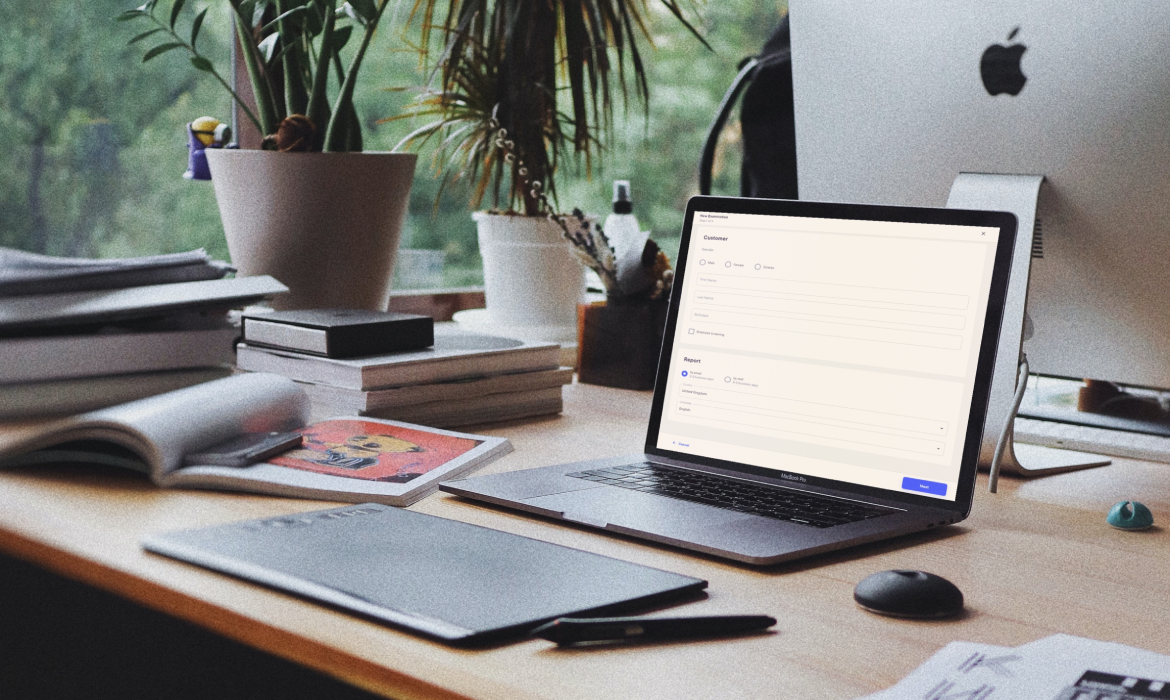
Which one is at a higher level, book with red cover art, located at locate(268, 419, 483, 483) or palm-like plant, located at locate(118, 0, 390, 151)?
palm-like plant, located at locate(118, 0, 390, 151)

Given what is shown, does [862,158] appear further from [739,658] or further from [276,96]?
[276,96]

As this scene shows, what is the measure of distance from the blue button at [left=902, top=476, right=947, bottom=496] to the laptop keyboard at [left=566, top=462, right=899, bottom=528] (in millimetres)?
29

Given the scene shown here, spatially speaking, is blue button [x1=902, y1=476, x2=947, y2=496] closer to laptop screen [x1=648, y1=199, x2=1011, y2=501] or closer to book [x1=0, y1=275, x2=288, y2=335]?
laptop screen [x1=648, y1=199, x2=1011, y2=501]

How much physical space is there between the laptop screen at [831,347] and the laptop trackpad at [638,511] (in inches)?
4.8

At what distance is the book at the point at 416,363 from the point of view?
1.23m

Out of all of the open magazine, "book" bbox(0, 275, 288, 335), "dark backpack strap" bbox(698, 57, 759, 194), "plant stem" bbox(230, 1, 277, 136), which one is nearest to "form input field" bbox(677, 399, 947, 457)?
the open magazine

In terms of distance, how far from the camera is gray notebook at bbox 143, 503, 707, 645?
0.64 m

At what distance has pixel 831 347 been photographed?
0.99m

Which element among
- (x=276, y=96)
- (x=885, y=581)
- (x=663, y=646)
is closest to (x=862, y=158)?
(x=885, y=581)

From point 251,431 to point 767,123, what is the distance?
1.44 m

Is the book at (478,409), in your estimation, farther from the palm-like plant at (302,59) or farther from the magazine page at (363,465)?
the palm-like plant at (302,59)

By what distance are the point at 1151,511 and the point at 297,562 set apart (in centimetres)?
75

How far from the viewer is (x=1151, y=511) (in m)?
1.00

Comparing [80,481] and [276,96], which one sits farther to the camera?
[276,96]
